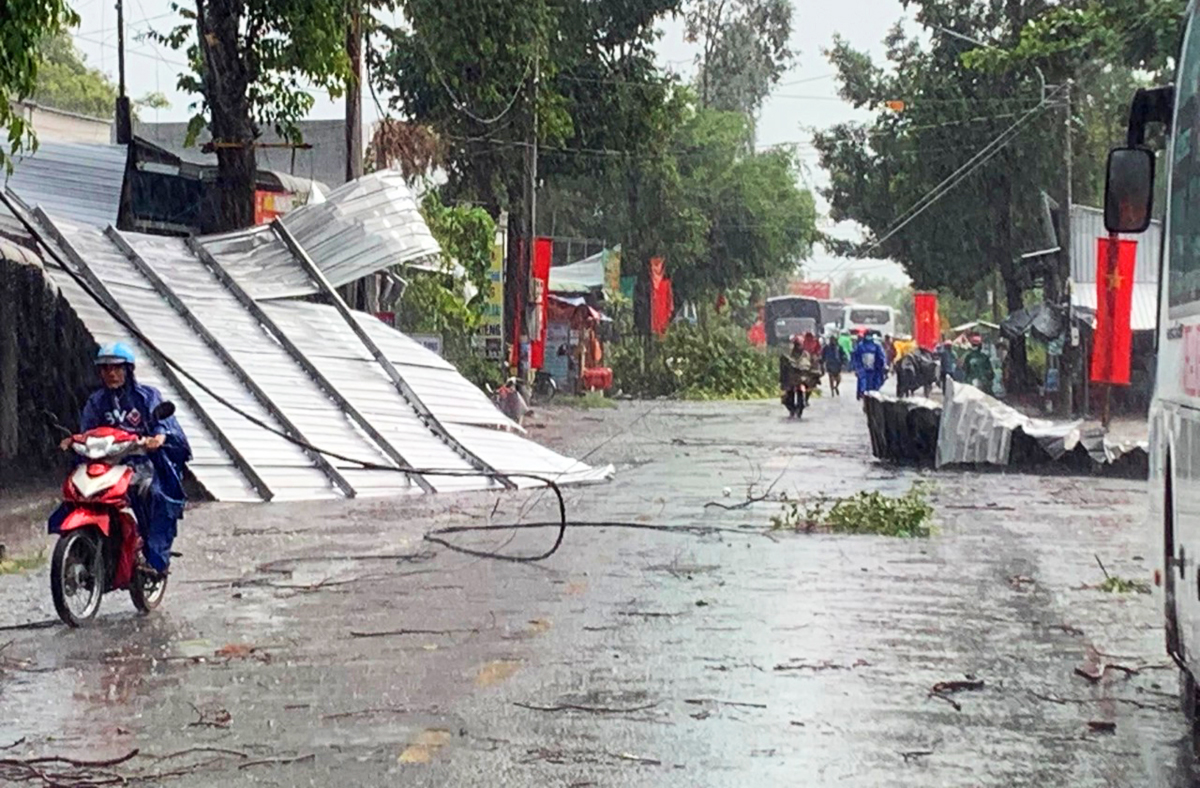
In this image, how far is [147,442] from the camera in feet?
35.7

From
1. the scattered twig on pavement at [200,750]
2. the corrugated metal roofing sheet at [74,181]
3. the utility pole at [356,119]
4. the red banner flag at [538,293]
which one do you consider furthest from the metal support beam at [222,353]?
the red banner flag at [538,293]

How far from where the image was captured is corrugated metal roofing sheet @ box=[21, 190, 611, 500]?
788 inches

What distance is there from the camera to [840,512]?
17.9m

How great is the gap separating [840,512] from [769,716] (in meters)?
9.97

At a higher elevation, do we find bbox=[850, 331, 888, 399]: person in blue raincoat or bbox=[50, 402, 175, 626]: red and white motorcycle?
bbox=[850, 331, 888, 399]: person in blue raincoat

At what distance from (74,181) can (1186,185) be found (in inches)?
828

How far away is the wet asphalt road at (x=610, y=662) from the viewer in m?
7.18

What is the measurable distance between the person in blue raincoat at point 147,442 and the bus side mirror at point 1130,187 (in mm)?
5455

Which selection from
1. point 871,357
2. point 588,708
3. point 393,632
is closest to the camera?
point 588,708

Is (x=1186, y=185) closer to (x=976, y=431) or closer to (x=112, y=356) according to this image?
(x=112, y=356)

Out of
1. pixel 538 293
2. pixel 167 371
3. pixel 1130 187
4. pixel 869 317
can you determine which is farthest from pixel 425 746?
pixel 869 317

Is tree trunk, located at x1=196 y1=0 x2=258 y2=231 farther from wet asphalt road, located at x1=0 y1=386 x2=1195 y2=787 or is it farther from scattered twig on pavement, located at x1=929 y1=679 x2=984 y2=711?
scattered twig on pavement, located at x1=929 y1=679 x2=984 y2=711

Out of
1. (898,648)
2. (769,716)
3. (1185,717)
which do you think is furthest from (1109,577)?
(769,716)

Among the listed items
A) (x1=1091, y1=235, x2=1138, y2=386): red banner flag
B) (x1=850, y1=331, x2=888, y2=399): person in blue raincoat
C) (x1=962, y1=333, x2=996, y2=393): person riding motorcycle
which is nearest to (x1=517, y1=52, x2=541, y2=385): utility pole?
(x1=1091, y1=235, x2=1138, y2=386): red banner flag
